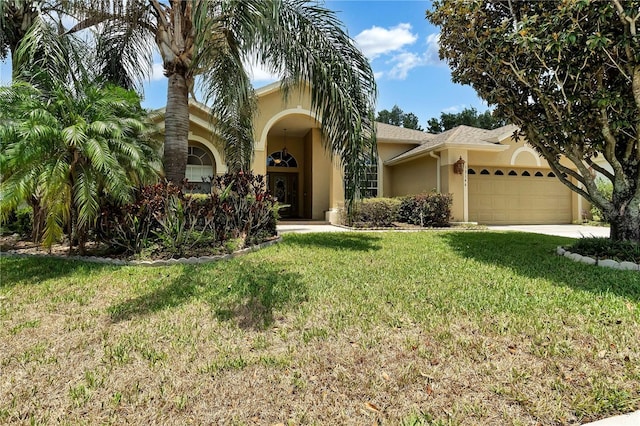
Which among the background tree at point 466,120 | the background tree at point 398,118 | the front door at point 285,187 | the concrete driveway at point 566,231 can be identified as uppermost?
the background tree at point 398,118

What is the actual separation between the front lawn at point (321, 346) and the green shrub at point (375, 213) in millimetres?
7443

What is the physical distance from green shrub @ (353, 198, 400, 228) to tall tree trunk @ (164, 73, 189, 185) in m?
7.23

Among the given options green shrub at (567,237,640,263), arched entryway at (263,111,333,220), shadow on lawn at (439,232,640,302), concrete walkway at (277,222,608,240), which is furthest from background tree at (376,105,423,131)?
green shrub at (567,237,640,263)

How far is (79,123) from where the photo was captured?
598cm

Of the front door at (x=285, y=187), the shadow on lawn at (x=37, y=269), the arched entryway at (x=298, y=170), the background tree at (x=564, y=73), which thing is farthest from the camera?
the front door at (x=285, y=187)

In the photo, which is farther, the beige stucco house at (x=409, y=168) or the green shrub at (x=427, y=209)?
the beige stucco house at (x=409, y=168)

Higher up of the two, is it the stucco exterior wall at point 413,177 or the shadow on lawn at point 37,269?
the stucco exterior wall at point 413,177

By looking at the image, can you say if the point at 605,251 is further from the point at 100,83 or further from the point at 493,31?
the point at 100,83

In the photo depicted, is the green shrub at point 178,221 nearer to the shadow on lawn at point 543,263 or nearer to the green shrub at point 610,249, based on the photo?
the shadow on lawn at point 543,263

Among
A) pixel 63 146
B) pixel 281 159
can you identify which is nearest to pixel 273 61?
pixel 63 146

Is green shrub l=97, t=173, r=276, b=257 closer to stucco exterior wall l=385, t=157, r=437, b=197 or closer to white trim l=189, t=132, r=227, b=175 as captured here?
white trim l=189, t=132, r=227, b=175

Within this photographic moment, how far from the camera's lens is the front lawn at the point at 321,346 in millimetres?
2590

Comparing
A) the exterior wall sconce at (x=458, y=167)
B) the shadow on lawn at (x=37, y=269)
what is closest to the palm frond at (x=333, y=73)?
the shadow on lawn at (x=37, y=269)

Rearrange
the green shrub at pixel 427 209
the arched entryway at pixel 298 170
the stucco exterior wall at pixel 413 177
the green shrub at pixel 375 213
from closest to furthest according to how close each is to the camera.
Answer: the green shrub at pixel 375 213
the green shrub at pixel 427 209
the stucco exterior wall at pixel 413 177
the arched entryway at pixel 298 170
